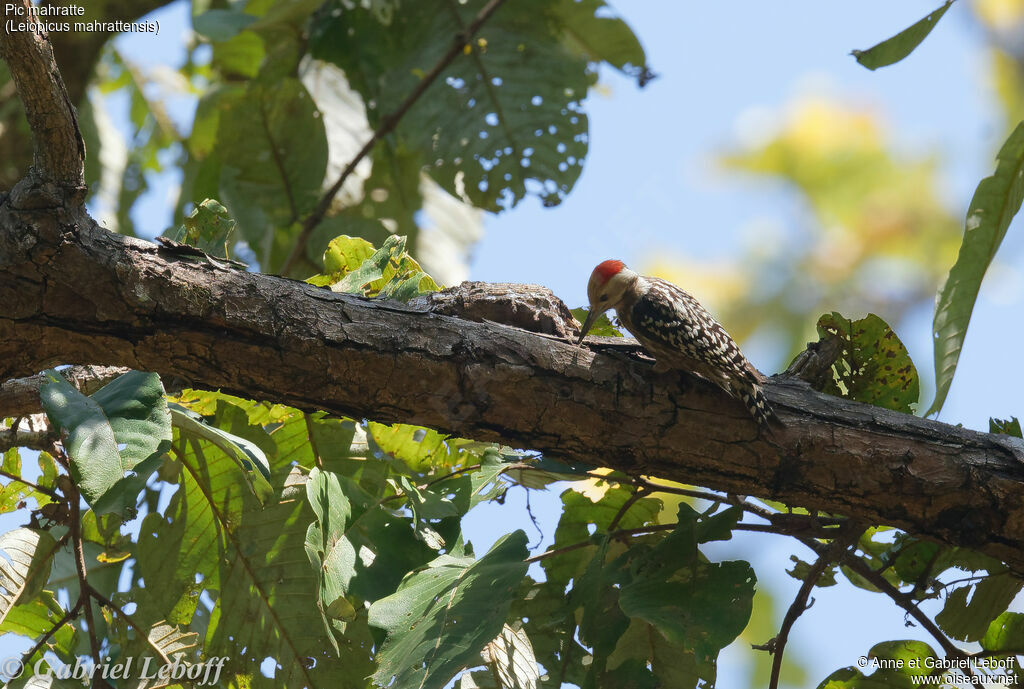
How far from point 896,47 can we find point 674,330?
4.07 feet

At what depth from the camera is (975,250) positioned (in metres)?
2.94

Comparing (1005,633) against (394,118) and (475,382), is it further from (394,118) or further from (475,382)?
(394,118)

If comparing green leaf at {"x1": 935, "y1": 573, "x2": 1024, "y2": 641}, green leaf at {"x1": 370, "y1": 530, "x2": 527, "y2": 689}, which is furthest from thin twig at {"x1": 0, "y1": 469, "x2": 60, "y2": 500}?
A: green leaf at {"x1": 935, "y1": 573, "x2": 1024, "y2": 641}

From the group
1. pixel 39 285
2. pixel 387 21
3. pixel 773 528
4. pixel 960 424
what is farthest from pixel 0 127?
pixel 960 424

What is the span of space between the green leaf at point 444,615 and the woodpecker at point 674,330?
0.76 metres

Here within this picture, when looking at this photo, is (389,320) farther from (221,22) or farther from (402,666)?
(221,22)

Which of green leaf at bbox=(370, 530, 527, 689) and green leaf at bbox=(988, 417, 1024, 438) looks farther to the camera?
green leaf at bbox=(988, 417, 1024, 438)

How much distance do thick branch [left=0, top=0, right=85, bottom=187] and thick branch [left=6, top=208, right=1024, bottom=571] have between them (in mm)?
A: 133

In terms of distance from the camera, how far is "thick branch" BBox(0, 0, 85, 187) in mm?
2119

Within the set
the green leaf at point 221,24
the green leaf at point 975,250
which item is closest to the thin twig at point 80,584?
the green leaf at point 975,250

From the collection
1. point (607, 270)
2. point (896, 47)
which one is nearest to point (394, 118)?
point (607, 270)

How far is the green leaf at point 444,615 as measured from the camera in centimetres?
231

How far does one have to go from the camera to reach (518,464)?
2969mm

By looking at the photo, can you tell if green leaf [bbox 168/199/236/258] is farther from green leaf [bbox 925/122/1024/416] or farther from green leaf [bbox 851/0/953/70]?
green leaf [bbox 925/122/1024/416]
